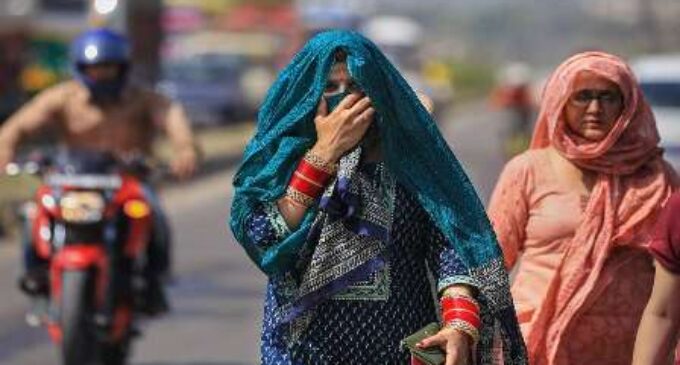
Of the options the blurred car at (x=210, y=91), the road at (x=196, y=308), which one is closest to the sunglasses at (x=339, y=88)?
the road at (x=196, y=308)

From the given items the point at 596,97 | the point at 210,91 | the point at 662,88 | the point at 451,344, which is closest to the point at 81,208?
the point at 596,97

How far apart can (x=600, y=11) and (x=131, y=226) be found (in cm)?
14612

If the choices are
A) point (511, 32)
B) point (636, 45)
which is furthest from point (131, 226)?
point (511, 32)

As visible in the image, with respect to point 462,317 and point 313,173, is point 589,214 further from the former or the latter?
point 313,173

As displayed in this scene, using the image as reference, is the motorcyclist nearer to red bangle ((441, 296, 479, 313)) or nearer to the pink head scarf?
the pink head scarf

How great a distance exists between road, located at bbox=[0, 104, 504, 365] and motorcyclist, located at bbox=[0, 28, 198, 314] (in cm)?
99

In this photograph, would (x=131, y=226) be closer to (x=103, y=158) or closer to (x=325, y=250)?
(x=103, y=158)

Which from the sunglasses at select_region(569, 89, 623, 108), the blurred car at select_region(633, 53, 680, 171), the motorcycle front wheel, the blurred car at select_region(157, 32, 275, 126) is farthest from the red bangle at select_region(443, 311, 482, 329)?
the blurred car at select_region(157, 32, 275, 126)

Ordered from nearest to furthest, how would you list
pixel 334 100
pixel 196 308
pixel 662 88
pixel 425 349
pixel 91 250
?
pixel 425 349 < pixel 334 100 < pixel 91 250 < pixel 196 308 < pixel 662 88

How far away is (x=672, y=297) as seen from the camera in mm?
4676

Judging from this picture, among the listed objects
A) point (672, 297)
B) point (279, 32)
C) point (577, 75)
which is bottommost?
point (672, 297)

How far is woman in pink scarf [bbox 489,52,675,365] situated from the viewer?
548 cm

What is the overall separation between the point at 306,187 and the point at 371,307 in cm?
29

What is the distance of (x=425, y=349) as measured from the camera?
4.48m
